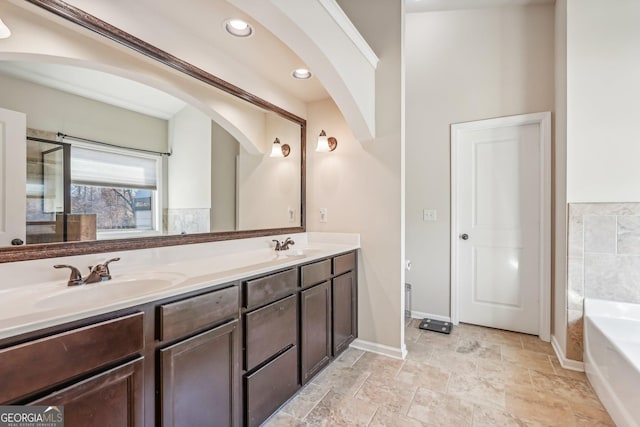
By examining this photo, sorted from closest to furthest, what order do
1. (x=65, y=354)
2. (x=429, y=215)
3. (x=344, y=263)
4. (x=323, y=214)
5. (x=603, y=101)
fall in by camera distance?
(x=65, y=354)
(x=603, y=101)
(x=344, y=263)
(x=323, y=214)
(x=429, y=215)

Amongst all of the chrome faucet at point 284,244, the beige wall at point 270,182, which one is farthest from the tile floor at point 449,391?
the beige wall at point 270,182

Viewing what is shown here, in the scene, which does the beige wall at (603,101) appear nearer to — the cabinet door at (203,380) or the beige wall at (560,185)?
the beige wall at (560,185)

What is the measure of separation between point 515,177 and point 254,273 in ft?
8.88

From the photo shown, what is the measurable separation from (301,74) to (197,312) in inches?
76.6

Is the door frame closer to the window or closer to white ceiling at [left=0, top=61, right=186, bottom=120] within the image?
white ceiling at [left=0, top=61, right=186, bottom=120]

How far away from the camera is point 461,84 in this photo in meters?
3.04

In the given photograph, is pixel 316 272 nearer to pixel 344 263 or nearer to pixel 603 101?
pixel 344 263

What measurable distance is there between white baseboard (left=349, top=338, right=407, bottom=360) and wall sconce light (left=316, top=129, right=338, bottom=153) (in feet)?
5.63

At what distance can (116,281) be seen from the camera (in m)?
1.30

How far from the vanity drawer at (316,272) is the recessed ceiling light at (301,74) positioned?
4.87ft

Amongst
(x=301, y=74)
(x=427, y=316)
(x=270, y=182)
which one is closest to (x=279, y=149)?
(x=270, y=182)

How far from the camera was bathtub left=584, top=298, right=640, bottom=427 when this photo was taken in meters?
1.49

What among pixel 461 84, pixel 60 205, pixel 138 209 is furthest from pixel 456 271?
pixel 60 205

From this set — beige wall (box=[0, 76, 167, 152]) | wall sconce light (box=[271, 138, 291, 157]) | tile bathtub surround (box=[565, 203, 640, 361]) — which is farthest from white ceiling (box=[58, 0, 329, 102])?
tile bathtub surround (box=[565, 203, 640, 361])
